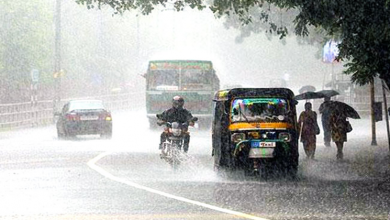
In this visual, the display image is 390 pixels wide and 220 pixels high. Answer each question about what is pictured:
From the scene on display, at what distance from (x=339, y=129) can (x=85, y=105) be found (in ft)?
44.8

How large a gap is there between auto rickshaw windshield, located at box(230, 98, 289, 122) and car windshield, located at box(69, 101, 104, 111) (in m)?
16.8

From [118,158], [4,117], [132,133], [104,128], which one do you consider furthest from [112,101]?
[118,158]

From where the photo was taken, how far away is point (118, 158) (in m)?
24.8

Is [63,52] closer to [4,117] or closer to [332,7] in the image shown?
[4,117]

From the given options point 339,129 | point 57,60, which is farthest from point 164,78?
point 339,129

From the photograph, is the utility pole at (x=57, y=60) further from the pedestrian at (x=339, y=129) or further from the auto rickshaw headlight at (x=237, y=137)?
the auto rickshaw headlight at (x=237, y=137)

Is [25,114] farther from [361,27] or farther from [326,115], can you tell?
[361,27]

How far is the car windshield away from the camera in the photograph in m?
35.1

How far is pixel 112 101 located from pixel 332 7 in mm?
49064

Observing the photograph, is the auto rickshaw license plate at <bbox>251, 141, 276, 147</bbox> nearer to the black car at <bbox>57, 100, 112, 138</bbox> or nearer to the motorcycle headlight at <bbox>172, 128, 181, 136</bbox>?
the motorcycle headlight at <bbox>172, 128, 181, 136</bbox>

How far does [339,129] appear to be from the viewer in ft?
79.8

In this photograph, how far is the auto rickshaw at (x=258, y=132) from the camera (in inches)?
724

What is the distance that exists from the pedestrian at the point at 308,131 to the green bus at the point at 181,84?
53.6ft

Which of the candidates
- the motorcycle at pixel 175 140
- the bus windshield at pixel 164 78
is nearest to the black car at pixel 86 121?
the bus windshield at pixel 164 78
